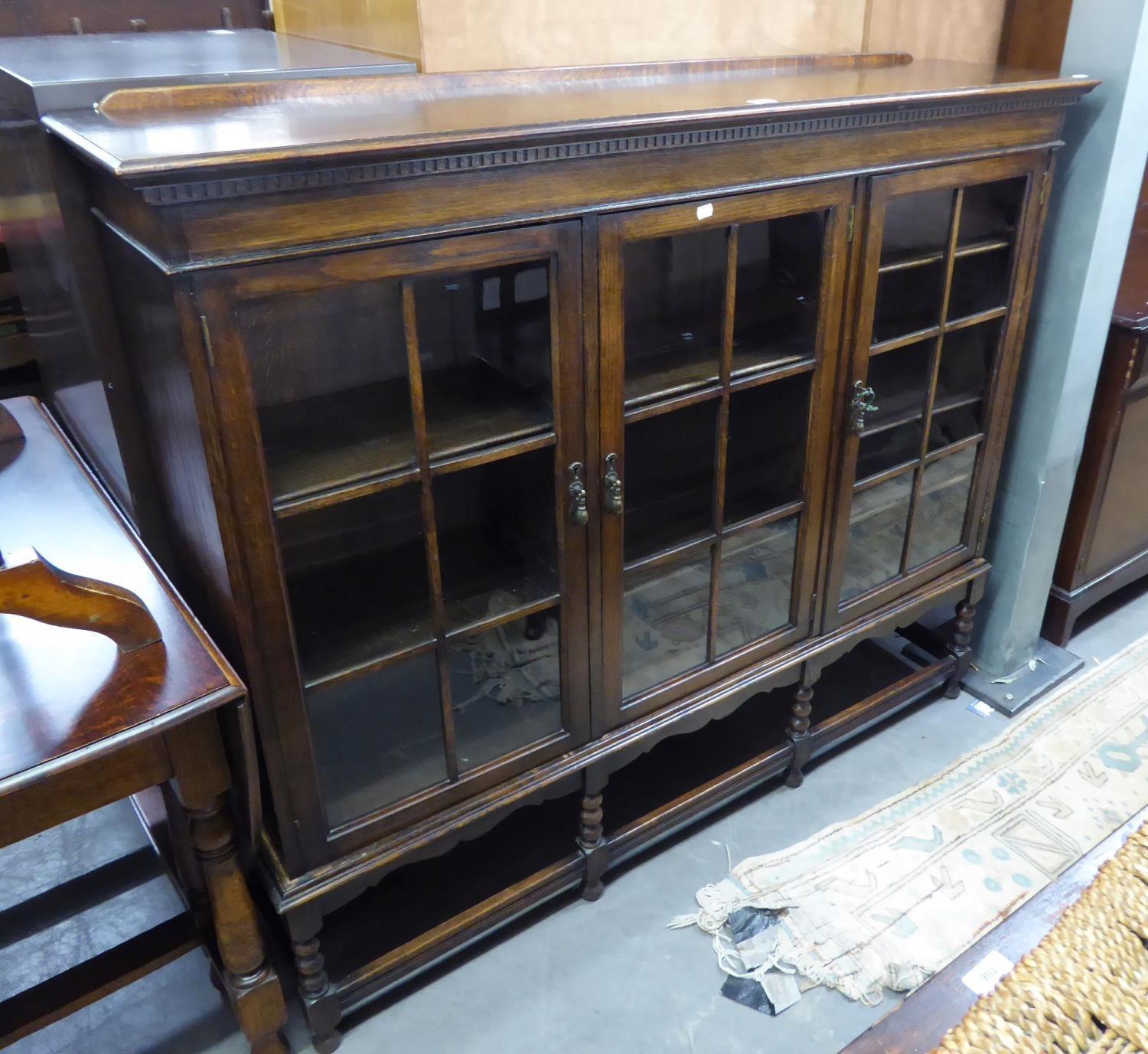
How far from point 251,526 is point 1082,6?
1.69 metres

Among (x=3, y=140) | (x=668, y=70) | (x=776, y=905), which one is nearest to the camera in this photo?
(x=3, y=140)

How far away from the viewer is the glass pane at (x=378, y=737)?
52.0 inches

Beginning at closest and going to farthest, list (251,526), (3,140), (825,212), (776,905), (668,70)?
1. (251,526)
2. (3,140)
3. (825,212)
4. (668,70)
5. (776,905)

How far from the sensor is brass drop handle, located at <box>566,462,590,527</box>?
137 centimetres

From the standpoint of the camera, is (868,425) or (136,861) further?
(868,425)

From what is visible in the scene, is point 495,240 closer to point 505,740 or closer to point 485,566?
point 485,566

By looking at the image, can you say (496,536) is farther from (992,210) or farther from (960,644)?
(960,644)

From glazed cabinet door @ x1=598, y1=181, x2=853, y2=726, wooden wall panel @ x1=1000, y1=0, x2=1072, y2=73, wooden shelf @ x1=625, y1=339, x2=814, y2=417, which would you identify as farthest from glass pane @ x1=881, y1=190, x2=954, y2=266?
wooden wall panel @ x1=1000, y1=0, x2=1072, y2=73

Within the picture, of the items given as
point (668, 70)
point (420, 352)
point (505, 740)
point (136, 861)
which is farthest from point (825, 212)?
point (136, 861)

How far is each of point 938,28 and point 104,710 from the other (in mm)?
1940

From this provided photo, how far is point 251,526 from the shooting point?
1129 millimetres

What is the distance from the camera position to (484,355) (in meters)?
1.26

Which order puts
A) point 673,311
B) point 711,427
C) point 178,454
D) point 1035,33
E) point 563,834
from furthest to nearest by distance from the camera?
point 1035,33, point 563,834, point 711,427, point 673,311, point 178,454

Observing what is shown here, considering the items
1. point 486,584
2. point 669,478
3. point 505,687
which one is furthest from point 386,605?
point 669,478
